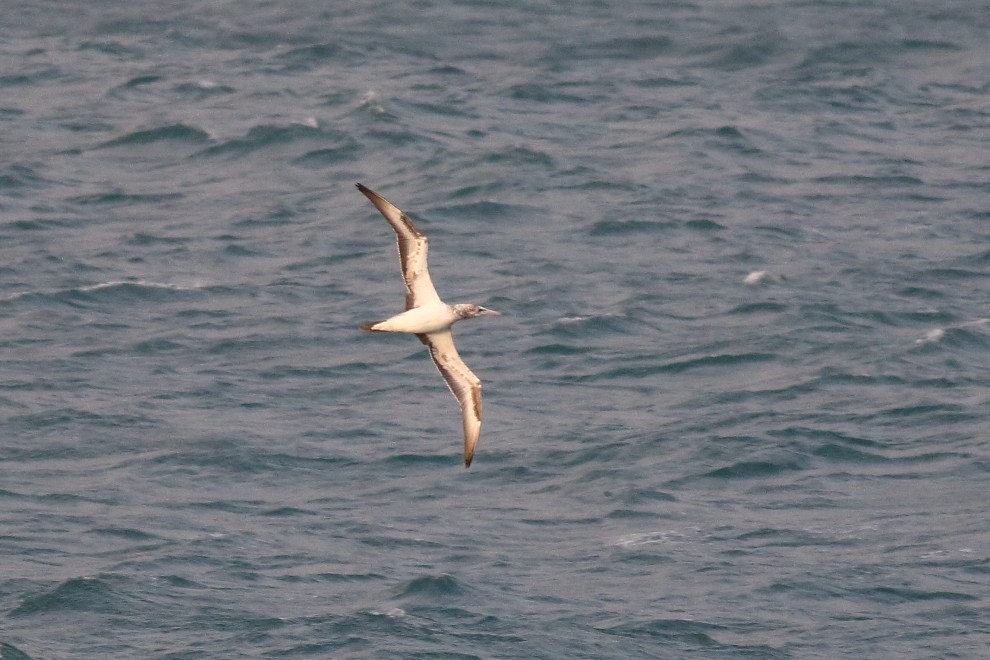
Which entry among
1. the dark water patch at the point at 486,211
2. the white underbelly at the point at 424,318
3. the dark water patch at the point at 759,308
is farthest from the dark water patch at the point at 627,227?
the white underbelly at the point at 424,318

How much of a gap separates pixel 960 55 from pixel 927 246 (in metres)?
18.1

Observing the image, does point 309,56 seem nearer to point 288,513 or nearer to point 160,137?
point 160,137

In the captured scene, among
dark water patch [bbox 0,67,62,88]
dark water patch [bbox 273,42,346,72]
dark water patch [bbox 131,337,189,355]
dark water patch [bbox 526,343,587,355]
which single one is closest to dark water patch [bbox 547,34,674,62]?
dark water patch [bbox 273,42,346,72]

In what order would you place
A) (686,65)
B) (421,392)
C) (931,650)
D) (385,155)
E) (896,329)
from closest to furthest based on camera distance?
(931,650) → (421,392) → (896,329) → (385,155) → (686,65)

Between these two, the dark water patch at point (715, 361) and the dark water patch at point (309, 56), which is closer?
the dark water patch at point (715, 361)

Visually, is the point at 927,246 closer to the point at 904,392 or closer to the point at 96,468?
the point at 904,392

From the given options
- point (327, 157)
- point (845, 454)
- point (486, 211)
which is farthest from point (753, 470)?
point (327, 157)

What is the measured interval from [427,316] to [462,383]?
1844mm

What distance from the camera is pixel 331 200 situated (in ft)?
168

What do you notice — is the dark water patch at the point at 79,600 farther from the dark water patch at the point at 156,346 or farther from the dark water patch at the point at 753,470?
the dark water patch at the point at 753,470

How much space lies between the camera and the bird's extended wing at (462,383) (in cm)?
2720

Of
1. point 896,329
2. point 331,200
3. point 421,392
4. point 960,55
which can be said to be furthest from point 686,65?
point 421,392

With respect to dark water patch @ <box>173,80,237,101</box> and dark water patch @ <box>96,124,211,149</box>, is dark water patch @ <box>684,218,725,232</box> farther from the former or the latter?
dark water patch @ <box>173,80,237,101</box>

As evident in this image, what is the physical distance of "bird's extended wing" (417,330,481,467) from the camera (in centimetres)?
2720
